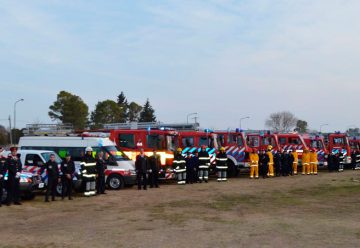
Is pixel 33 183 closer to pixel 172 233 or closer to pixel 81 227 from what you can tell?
pixel 81 227

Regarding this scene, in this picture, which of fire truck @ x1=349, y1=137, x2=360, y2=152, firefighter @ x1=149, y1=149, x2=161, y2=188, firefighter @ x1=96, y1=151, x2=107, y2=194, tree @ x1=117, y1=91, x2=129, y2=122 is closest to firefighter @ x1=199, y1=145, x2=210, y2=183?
firefighter @ x1=149, y1=149, x2=161, y2=188

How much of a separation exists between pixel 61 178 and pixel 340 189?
10040 mm

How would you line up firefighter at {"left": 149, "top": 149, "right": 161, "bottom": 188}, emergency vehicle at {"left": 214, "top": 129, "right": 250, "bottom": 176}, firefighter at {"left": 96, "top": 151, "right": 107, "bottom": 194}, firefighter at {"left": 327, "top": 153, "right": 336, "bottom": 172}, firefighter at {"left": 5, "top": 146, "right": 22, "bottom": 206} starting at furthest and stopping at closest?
firefighter at {"left": 327, "top": 153, "right": 336, "bottom": 172} → emergency vehicle at {"left": 214, "top": 129, "right": 250, "bottom": 176} → firefighter at {"left": 149, "top": 149, "right": 161, "bottom": 188} → firefighter at {"left": 96, "top": 151, "right": 107, "bottom": 194} → firefighter at {"left": 5, "top": 146, "right": 22, "bottom": 206}

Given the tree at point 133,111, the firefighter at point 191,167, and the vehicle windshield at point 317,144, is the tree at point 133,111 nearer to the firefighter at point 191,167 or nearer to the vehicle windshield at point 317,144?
the vehicle windshield at point 317,144

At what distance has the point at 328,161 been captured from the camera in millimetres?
29578

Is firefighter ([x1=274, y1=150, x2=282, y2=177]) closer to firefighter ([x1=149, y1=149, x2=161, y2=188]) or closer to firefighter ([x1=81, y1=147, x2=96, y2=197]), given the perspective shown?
firefighter ([x1=149, y1=149, x2=161, y2=188])

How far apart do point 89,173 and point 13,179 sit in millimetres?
2910

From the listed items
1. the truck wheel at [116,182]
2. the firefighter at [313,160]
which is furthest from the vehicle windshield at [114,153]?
the firefighter at [313,160]

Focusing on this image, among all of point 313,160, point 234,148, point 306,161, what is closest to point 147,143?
point 234,148

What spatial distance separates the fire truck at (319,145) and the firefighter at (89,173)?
17.7m

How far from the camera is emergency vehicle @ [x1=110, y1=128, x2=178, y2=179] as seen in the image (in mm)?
21453

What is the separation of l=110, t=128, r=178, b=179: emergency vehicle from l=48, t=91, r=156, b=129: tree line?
44.3 meters

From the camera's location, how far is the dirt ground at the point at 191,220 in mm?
8539

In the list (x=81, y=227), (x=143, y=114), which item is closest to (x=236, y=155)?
(x=81, y=227)
